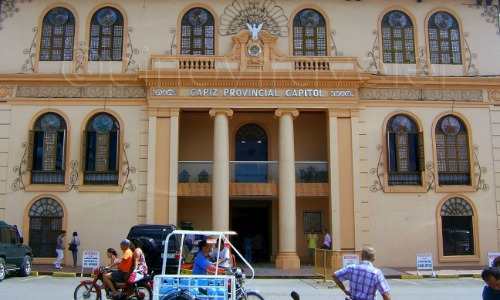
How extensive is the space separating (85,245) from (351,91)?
13099 mm

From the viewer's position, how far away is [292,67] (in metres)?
24.3

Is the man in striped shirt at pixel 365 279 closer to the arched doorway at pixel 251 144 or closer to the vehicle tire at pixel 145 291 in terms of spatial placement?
the vehicle tire at pixel 145 291

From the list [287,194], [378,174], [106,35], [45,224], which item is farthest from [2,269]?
[378,174]

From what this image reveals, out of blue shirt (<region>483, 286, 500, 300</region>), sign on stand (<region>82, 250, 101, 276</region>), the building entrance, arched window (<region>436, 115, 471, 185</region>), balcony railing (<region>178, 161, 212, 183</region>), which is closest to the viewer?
blue shirt (<region>483, 286, 500, 300</region>)

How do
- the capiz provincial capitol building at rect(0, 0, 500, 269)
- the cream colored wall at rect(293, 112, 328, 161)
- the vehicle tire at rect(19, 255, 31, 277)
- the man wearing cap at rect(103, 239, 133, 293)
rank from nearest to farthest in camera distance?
the man wearing cap at rect(103, 239, 133, 293)
the vehicle tire at rect(19, 255, 31, 277)
the capiz provincial capitol building at rect(0, 0, 500, 269)
the cream colored wall at rect(293, 112, 328, 161)

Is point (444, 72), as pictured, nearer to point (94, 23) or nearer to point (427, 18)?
point (427, 18)

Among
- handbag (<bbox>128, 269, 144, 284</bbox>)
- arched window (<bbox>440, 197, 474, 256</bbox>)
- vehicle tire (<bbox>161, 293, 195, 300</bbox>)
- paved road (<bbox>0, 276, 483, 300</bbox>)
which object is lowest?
paved road (<bbox>0, 276, 483, 300</bbox>)

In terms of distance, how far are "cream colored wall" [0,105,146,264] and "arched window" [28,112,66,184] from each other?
1.24 ft

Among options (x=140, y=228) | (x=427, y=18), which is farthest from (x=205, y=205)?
(x=427, y=18)

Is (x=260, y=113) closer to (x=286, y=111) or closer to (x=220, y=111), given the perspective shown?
(x=286, y=111)

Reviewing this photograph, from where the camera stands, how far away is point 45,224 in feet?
78.6

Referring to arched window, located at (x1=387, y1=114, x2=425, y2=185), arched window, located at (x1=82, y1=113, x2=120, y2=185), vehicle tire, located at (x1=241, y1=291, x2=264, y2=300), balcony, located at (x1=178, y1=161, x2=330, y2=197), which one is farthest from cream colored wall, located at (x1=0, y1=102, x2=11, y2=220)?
arched window, located at (x1=387, y1=114, x2=425, y2=185)

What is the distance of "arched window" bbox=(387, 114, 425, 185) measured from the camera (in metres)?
24.6

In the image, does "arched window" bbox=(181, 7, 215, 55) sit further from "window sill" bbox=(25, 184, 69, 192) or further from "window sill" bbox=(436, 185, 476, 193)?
"window sill" bbox=(436, 185, 476, 193)
